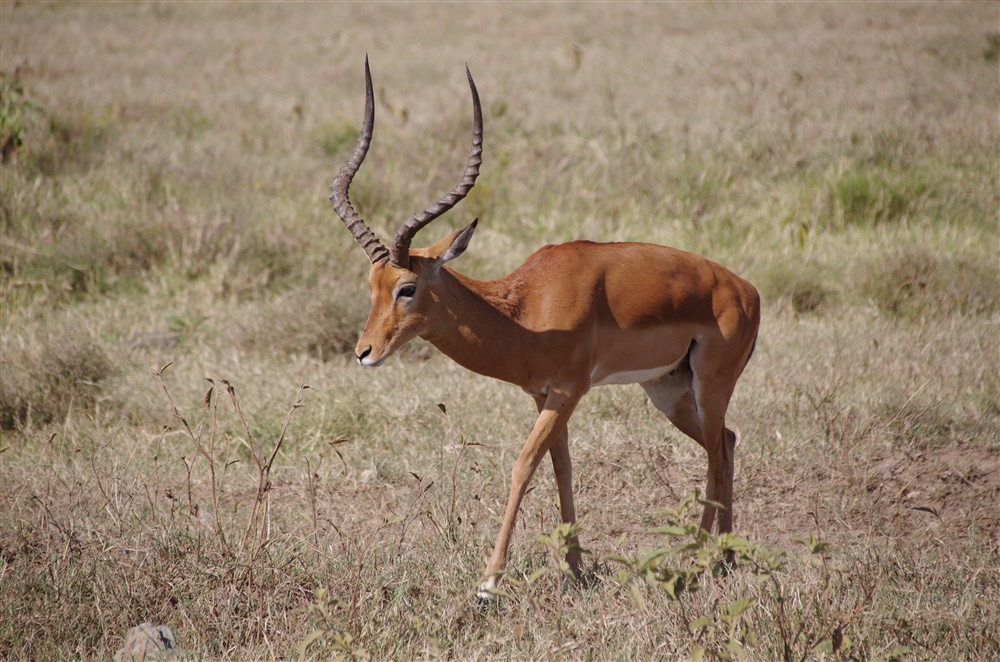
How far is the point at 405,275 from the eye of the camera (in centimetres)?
408

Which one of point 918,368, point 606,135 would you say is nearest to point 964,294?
point 918,368

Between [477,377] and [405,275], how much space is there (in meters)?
2.71

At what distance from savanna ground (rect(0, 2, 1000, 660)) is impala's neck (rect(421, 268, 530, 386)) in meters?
0.43

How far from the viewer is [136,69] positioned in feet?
55.1

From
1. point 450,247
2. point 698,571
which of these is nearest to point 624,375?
point 450,247

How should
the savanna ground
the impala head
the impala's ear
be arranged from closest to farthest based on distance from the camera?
the savanna ground → the impala head → the impala's ear

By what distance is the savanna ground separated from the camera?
377 centimetres

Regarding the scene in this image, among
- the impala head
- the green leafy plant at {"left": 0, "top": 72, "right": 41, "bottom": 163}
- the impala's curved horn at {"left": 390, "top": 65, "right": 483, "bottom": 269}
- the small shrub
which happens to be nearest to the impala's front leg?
the impala head

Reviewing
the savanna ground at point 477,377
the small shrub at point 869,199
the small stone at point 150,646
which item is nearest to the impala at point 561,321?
the savanna ground at point 477,377

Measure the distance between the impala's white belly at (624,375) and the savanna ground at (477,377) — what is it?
575mm

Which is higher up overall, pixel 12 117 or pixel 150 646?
pixel 12 117

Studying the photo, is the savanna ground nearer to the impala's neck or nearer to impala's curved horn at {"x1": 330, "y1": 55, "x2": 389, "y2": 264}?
the impala's neck

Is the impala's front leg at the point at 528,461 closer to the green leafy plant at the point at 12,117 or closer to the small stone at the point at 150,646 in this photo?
the small stone at the point at 150,646

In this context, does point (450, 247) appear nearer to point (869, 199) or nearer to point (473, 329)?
point (473, 329)
